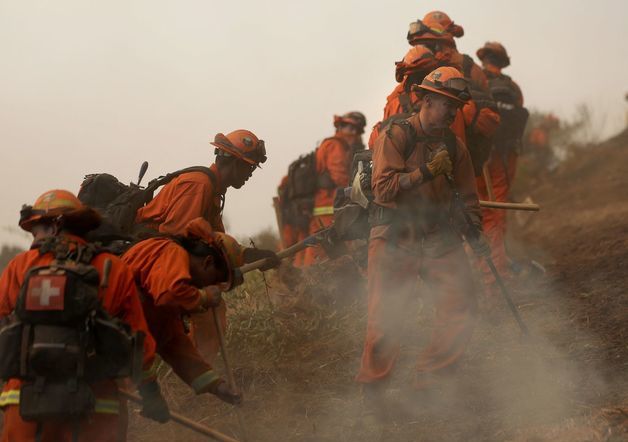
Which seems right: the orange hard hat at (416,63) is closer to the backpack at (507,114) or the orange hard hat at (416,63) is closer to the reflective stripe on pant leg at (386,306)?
the reflective stripe on pant leg at (386,306)

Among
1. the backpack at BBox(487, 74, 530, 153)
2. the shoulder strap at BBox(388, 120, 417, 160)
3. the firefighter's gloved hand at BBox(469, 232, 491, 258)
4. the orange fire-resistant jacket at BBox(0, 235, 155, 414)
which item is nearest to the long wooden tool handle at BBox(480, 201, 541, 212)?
the firefighter's gloved hand at BBox(469, 232, 491, 258)

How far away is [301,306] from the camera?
7930 millimetres

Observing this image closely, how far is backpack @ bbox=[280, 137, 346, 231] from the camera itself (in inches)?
411

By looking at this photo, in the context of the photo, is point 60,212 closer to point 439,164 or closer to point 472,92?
point 439,164

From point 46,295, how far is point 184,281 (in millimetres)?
818

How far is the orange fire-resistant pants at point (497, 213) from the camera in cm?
813

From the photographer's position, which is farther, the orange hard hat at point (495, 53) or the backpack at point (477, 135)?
the orange hard hat at point (495, 53)

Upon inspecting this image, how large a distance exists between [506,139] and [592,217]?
14.9ft

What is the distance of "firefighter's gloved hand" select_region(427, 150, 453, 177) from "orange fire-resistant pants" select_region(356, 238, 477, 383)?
561mm

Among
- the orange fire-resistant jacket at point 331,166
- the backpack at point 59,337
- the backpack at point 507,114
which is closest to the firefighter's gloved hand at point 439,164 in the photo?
the backpack at point 59,337

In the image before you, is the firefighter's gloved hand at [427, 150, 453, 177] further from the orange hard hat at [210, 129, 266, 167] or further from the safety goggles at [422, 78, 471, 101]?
the orange hard hat at [210, 129, 266, 167]

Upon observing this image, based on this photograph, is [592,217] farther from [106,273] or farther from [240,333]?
[106,273]

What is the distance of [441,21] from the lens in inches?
299

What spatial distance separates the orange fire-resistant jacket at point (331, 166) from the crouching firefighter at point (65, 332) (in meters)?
6.05
